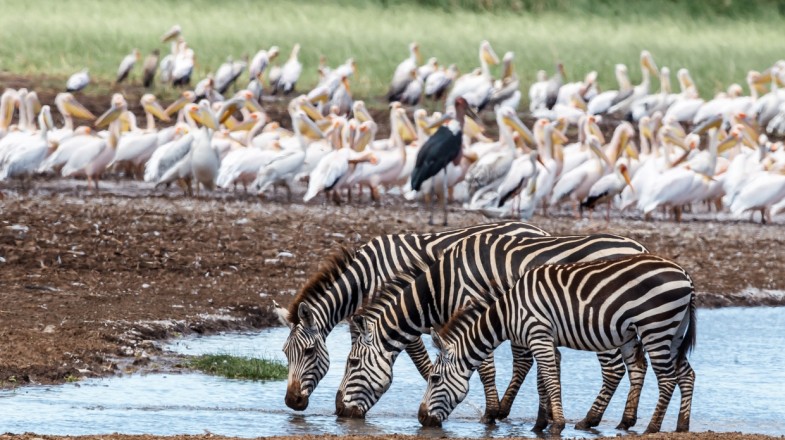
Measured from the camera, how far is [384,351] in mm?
7148

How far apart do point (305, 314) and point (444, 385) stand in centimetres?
84

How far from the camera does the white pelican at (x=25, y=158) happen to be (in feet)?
59.5

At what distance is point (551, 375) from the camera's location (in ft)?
22.3

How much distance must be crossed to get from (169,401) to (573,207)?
1201 cm

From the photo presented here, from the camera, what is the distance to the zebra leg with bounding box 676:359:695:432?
693cm

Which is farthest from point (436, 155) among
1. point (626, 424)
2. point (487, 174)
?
point (626, 424)

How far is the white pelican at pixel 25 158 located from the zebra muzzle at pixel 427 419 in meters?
12.3

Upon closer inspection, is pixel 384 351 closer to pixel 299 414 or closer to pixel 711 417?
pixel 299 414

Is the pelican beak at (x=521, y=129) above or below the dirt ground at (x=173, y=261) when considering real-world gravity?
above

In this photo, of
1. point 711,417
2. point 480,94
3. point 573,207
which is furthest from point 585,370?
point 480,94

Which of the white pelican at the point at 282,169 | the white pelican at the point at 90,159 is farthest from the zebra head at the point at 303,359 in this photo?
the white pelican at the point at 90,159

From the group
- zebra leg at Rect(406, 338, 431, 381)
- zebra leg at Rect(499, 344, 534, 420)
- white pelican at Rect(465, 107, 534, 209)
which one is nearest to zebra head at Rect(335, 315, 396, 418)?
zebra leg at Rect(406, 338, 431, 381)

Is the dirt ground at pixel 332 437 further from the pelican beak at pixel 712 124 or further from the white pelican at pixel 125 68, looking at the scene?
the white pelican at pixel 125 68

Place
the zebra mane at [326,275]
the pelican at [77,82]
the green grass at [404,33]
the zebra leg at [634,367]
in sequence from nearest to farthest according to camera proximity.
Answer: the zebra leg at [634,367] → the zebra mane at [326,275] → the pelican at [77,82] → the green grass at [404,33]
